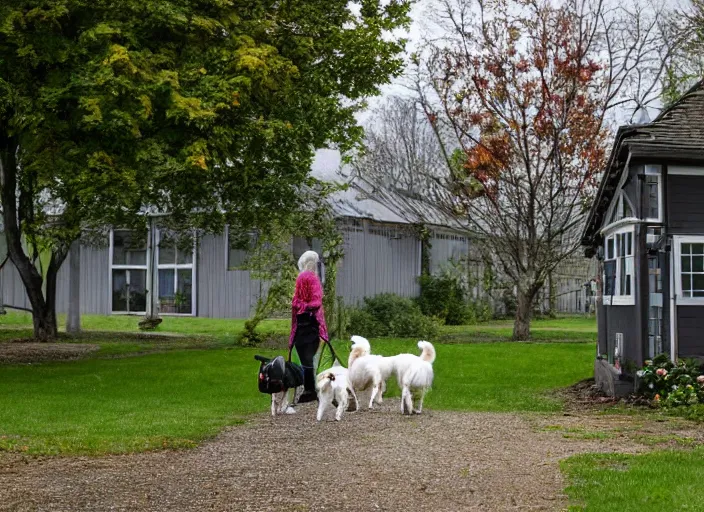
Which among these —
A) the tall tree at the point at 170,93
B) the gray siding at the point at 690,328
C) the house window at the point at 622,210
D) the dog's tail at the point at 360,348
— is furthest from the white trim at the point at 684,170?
the tall tree at the point at 170,93

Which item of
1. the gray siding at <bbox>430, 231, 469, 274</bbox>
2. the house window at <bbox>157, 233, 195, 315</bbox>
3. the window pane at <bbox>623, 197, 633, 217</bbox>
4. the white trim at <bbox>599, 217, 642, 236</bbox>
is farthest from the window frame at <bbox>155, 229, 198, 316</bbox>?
the window pane at <bbox>623, 197, 633, 217</bbox>

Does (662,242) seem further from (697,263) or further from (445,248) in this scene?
(445,248)

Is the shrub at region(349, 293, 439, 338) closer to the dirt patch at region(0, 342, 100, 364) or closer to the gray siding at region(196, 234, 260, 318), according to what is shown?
the gray siding at region(196, 234, 260, 318)

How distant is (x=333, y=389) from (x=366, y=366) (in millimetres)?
783

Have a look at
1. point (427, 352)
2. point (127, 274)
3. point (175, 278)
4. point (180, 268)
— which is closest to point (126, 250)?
point (127, 274)

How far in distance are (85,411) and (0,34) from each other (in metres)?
7.25

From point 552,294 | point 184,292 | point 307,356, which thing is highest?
point 184,292

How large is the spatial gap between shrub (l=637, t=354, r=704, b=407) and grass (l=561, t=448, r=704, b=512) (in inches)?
155

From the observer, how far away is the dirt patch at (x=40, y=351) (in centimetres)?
2279

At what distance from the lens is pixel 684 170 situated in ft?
51.4

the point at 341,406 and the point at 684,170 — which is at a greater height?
the point at 684,170

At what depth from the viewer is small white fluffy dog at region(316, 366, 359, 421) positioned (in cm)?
1280

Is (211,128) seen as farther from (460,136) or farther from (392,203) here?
(392,203)

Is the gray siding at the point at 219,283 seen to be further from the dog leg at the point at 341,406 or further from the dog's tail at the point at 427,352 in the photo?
the dog leg at the point at 341,406
